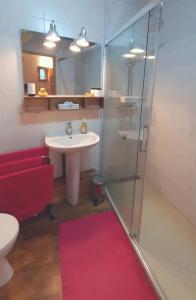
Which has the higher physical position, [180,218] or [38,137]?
[38,137]

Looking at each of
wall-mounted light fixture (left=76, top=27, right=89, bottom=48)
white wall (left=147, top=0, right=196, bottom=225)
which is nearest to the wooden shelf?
wall-mounted light fixture (left=76, top=27, right=89, bottom=48)

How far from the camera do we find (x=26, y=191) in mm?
1727

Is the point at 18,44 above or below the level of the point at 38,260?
above

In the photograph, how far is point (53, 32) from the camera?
184 cm

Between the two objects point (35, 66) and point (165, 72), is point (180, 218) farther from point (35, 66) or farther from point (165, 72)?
point (35, 66)

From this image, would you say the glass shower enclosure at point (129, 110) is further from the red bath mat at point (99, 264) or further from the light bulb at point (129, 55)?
the red bath mat at point (99, 264)

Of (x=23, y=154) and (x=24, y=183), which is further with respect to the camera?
(x=23, y=154)

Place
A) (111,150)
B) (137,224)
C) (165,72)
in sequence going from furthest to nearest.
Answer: (111,150), (165,72), (137,224)

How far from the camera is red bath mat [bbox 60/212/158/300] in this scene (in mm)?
1399

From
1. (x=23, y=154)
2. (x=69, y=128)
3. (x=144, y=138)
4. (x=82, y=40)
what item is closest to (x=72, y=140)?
(x=69, y=128)

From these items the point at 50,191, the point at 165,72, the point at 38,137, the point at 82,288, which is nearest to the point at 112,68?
the point at 165,72

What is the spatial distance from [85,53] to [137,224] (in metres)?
1.91

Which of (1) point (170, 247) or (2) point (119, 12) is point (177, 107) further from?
(1) point (170, 247)

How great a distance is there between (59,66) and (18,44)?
1.40 ft
